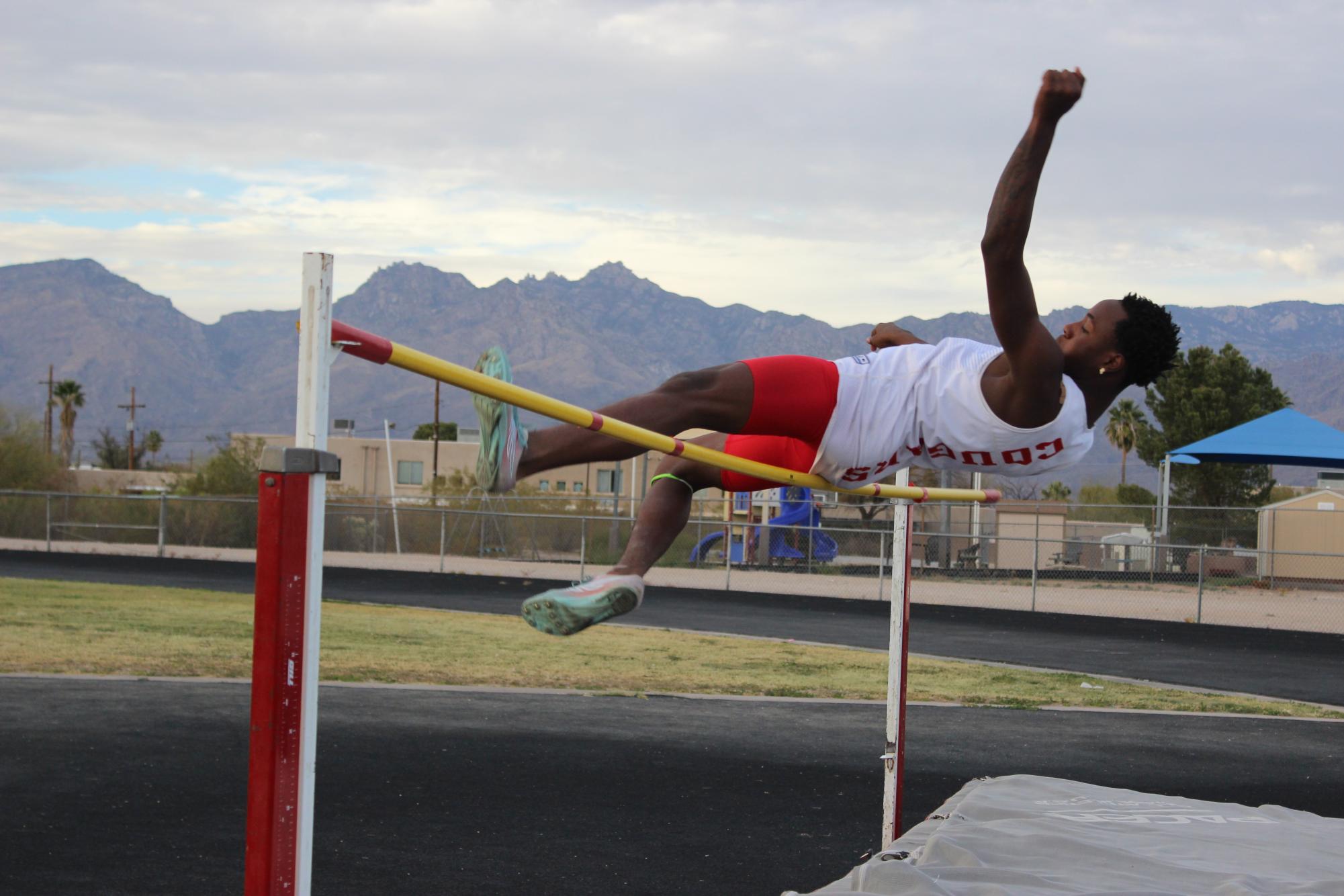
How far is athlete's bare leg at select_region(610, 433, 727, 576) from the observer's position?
4.24 meters

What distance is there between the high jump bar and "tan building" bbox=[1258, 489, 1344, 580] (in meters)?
23.7

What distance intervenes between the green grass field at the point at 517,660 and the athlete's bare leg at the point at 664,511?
5.70m

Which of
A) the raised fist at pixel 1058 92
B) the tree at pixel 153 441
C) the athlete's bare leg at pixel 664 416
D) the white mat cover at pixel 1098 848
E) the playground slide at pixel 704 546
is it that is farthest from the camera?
the tree at pixel 153 441

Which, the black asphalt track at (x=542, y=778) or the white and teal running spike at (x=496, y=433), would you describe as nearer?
the white and teal running spike at (x=496, y=433)

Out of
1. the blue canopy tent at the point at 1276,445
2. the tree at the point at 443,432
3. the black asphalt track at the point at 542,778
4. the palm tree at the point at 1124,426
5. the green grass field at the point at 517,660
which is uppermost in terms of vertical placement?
the palm tree at the point at 1124,426

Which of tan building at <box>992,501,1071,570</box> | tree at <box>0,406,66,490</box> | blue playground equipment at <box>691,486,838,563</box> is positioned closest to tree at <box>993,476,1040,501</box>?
tan building at <box>992,501,1071,570</box>

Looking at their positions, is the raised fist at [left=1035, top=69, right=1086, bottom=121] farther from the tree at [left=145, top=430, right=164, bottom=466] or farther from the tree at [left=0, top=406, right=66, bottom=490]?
the tree at [left=145, top=430, right=164, bottom=466]

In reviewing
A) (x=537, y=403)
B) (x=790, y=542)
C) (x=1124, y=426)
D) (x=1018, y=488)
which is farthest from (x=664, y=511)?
(x=1124, y=426)

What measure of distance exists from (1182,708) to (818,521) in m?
18.3

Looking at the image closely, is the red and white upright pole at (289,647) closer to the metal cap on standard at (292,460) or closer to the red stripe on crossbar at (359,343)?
the metal cap on standard at (292,460)

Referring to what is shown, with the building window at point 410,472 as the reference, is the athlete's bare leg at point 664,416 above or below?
above

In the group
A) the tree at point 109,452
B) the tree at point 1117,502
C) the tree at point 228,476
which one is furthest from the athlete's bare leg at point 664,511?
the tree at point 109,452

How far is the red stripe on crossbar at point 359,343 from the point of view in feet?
9.22

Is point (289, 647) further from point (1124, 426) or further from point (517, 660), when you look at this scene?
point (1124, 426)
